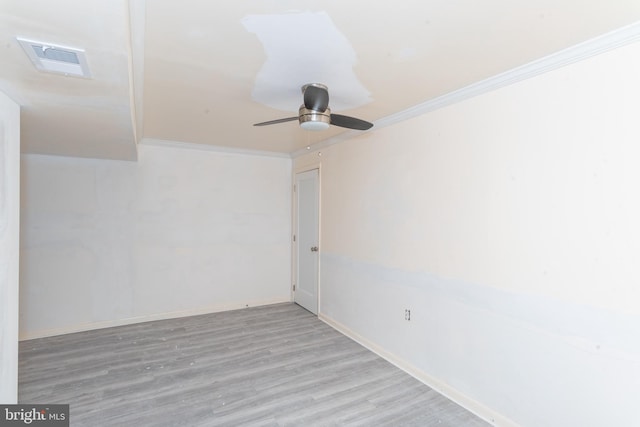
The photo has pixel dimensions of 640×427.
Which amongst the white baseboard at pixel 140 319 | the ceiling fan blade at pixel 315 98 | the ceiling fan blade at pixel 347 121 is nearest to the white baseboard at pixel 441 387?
the white baseboard at pixel 140 319

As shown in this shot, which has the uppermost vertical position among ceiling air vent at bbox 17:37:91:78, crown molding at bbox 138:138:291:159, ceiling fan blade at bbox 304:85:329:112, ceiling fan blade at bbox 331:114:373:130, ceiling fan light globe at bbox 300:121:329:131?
crown molding at bbox 138:138:291:159

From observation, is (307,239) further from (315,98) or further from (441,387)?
(315,98)

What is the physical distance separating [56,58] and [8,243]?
121 centimetres

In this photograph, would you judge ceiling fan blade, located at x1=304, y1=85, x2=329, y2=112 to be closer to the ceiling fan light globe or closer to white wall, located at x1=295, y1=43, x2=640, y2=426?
the ceiling fan light globe

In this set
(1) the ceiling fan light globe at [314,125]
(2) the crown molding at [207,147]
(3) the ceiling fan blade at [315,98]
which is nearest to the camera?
(3) the ceiling fan blade at [315,98]

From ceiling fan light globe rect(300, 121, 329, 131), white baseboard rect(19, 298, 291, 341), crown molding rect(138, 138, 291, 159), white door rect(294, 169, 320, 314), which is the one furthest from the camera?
white door rect(294, 169, 320, 314)

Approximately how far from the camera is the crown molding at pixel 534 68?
5.38 feet

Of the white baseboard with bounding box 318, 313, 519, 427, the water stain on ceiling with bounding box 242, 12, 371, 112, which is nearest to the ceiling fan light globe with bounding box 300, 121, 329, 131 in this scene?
the water stain on ceiling with bounding box 242, 12, 371, 112

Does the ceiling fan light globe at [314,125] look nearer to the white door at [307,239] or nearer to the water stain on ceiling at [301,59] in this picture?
the water stain on ceiling at [301,59]

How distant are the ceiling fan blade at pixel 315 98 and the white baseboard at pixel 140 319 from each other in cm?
355

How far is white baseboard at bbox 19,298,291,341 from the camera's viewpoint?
369cm

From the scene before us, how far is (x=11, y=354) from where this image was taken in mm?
1993

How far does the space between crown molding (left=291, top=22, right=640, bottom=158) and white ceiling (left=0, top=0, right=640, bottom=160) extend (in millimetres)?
57

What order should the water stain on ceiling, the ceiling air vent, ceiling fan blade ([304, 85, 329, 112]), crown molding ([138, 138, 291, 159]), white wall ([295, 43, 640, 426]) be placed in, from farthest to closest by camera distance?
crown molding ([138, 138, 291, 159]) < ceiling fan blade ([304, 85, 329, 112]) < white wall ([295, 43, 640, 426]) < the water stain on ceiling < the ceiling air vent
